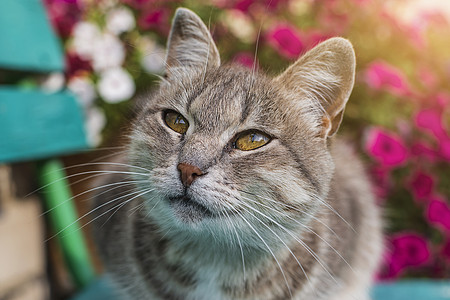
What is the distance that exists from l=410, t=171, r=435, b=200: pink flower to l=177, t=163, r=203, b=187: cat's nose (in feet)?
3.89

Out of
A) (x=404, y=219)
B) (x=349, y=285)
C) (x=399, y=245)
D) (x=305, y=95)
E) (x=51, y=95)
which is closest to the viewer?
(x=305, y=95)

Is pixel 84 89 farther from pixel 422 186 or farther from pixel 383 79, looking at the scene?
pixel 422 186

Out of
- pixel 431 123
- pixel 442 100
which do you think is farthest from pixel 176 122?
pixel 442 100

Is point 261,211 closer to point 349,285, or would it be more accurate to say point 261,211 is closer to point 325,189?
point 325,189

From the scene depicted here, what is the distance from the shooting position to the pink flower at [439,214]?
62.6 inches

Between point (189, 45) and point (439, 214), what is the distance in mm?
1157

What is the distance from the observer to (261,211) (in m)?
0.78

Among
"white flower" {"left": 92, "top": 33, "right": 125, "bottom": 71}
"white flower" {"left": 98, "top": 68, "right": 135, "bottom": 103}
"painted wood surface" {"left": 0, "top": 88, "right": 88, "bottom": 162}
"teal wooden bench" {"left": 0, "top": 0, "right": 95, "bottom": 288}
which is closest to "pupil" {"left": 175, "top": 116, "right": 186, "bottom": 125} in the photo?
"teal wooden bench" {"left": 0, "top": 0, "right": 95, "bottom": 288}

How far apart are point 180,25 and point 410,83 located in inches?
52.3

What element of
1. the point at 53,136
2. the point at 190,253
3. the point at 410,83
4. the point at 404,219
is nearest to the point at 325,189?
the point at 190,253

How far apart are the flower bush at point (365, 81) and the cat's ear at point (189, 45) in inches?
23.0

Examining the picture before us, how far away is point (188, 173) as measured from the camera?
750 millimetres

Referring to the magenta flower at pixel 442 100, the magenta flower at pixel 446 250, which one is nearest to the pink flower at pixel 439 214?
the magenta flower at pixel 446 250

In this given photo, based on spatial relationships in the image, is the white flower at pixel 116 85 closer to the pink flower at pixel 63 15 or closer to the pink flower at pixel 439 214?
the pink flower at pixel 63 15
